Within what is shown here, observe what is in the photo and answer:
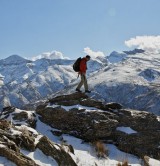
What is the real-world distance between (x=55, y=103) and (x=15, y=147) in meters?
13.1

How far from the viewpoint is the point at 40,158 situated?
13406 millimetres

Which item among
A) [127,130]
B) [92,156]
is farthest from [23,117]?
[92,156]

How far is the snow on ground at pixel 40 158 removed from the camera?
13072 millimetres

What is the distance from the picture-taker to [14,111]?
81.9 ft

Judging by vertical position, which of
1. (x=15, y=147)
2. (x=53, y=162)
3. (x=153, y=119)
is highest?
(x=15, y=147)

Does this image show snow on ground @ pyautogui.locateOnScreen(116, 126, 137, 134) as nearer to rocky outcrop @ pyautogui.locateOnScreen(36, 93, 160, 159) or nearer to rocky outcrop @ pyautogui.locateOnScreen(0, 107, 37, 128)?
rocky outcrop @ pyautogui.locateOnScreen(36, 93, 160, 159)

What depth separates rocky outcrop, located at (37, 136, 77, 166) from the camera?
45.7 ft

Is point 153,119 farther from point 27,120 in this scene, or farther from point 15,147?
point 15,147

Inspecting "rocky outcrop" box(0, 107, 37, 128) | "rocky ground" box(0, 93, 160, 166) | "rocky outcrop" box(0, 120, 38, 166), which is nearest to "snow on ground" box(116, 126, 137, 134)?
"rocky ground" box(0, 93, 160, 166)

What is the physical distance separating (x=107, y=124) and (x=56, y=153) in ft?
30.4

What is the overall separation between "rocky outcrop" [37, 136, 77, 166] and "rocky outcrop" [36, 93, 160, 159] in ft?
25.8

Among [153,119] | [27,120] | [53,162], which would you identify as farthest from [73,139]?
[53,162]

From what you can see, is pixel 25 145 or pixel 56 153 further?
pixel 56 153

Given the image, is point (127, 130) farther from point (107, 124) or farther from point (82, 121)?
point (82, 121)
